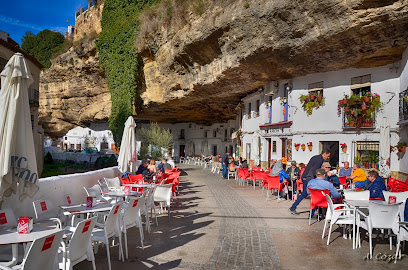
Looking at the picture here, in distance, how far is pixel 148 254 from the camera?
588cm

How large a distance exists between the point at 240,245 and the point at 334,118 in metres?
11.6

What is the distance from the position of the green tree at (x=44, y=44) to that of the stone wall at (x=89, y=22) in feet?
9.99

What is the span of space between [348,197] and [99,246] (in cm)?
541

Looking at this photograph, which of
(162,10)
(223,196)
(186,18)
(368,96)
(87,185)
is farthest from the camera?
(162,10)

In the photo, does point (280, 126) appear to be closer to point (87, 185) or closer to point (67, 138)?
point (87, 185)

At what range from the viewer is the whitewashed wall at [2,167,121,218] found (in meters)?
6.23

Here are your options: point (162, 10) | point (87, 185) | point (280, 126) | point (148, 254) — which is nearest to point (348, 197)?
point (148, 254)

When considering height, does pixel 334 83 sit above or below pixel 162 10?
below

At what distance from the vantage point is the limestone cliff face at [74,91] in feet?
113

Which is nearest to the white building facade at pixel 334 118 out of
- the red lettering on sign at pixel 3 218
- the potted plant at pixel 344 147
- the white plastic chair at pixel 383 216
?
the potted plant at pixel 344 147

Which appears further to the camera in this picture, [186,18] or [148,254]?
[186,18]

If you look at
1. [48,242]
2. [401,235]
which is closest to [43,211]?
[48,242]

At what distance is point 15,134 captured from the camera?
17.0 ft

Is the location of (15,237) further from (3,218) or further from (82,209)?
(82,209)
